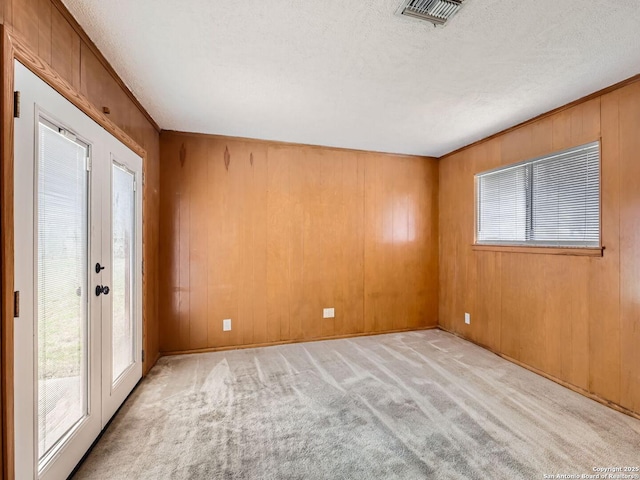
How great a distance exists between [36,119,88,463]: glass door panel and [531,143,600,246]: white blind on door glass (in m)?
3.69

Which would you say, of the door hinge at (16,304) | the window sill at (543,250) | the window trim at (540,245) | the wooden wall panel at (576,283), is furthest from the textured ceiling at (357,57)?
the door hinge at (16,304)

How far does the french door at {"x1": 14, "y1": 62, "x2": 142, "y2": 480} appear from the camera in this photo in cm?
129

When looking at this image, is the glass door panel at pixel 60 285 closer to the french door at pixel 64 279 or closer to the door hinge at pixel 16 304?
the french door at pixel 64 279

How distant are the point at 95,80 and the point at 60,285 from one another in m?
1.29

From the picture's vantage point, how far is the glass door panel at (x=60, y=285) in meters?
1.43

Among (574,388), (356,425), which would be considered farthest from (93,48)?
(574,388)

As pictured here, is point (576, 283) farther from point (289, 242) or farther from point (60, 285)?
point (60, 285)

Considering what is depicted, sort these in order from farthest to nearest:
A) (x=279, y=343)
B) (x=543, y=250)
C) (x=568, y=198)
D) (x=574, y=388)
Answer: (x=279, y=343) < (x=543, y=250) < (x=568, y=198) < (x=574, y=388)

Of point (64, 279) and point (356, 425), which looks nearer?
point (64, 279)

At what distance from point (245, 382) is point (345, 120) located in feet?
8.77

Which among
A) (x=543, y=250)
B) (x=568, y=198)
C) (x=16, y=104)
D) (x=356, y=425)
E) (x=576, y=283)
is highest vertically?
(x=16, y=104)

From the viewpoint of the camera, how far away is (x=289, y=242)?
3.86 meters

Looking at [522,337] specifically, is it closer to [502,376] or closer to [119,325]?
[502,376]

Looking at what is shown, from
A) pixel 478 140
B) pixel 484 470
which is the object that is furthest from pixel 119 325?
pixel 478 140
